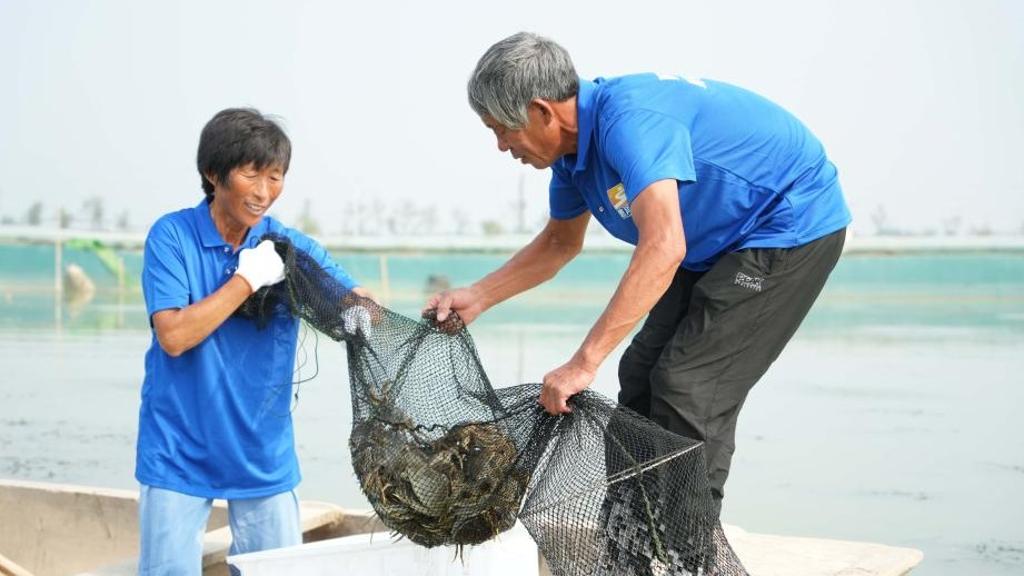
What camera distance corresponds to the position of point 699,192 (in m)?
3.31

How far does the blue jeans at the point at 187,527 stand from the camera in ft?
12.0

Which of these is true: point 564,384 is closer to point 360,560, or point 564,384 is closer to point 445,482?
point 445,482

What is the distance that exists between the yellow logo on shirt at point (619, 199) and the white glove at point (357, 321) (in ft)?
2.66

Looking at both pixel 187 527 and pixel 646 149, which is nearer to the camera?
pixel 646 149

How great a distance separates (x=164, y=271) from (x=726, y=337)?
1.48 metres

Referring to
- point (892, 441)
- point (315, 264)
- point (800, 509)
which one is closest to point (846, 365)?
point (892, 441)

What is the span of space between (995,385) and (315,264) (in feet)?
→ 30.8

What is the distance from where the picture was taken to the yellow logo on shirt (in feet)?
10.9

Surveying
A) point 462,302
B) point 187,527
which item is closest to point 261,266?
point 462,302

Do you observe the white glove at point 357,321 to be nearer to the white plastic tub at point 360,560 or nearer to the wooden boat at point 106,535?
the white plastic tub at point 360,560

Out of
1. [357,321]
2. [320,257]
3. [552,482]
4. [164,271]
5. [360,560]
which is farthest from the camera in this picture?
[320,257]

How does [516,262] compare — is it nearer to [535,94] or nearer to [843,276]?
[535,94]

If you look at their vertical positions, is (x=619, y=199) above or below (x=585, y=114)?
below

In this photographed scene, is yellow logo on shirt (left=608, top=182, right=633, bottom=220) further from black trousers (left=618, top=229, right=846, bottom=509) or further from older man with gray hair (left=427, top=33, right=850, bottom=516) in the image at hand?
black trousers (left=618, top=229, right=846, bottom=509)
